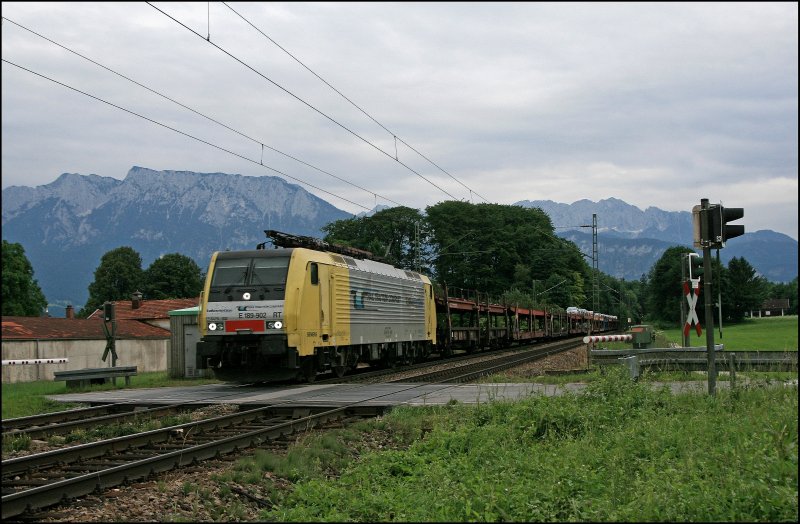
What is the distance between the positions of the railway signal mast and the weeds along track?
562cm

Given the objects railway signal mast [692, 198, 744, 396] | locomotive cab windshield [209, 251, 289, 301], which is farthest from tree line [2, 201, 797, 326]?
railway signal mast [692, 198, 744, 396]

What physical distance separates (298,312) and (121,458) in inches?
371

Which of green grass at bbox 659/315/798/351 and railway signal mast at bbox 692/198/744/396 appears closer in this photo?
railway signal mast at bbox 692/198/744/396

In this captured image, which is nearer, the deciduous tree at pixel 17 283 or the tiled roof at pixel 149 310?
the deciduous tree at pixel 17 283

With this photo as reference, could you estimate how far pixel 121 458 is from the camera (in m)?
9.60

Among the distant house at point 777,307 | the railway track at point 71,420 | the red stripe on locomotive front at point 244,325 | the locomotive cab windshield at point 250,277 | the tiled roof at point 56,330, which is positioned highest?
the locomotive cab windshield at point 250,277

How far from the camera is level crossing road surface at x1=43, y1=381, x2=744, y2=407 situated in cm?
1453

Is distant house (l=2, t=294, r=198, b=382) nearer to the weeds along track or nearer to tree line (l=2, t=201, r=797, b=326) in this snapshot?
the weeds along track

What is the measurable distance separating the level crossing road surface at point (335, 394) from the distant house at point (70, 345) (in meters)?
16.0

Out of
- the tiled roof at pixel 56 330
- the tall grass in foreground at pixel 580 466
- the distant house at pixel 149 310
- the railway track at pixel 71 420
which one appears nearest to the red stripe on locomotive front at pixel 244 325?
the railway track at pixel 71 420

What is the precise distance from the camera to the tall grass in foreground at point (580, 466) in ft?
19.7

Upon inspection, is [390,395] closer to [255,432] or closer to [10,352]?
[255,432]

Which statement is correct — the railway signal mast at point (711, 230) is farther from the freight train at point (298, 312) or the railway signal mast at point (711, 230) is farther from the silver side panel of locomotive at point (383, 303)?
the silver side panel of locomotive at point (383, 303)

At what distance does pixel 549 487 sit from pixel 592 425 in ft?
10.2
